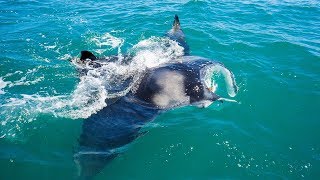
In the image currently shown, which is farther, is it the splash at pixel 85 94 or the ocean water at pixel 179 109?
the splash at pixel 85 94

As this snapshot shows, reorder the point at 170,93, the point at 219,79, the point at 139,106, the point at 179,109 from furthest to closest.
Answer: the point at 219,79 → the point at 179,109 → the point at 170,93 → the point at 139,106

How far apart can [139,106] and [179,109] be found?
1.54 meters

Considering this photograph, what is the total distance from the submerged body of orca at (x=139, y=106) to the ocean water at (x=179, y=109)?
1.62 feet

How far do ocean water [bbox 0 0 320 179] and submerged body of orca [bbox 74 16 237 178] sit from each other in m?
0.49

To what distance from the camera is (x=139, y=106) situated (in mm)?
10727

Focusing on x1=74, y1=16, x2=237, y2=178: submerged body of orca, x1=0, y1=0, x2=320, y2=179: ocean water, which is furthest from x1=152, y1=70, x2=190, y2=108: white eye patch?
x1=0, y1=0, x2=320, y2=179: ocean water

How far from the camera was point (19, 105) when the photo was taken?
38.2ft

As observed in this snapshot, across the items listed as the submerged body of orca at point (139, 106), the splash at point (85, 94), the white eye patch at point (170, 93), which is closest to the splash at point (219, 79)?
the submerged body of orca at point (139, 106)

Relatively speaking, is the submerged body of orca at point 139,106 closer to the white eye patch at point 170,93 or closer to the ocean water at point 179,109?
the white eye patch at point 170,93

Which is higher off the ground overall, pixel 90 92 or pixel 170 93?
pixel 170 93

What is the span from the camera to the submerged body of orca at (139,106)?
896 cm

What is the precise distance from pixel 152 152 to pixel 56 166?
2948 millimetres

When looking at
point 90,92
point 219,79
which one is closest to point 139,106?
point 90,92

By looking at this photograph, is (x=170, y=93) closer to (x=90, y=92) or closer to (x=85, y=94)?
(x=90, y=92)
